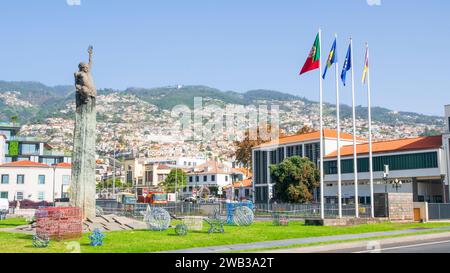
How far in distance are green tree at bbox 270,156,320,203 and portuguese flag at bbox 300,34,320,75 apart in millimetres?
40973

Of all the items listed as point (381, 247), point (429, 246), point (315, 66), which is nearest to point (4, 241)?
point (381, 247)

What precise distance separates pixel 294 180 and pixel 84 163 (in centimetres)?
4959

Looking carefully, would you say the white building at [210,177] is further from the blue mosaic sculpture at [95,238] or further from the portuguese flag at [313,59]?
the blue mosaic sculpture at [95,238]

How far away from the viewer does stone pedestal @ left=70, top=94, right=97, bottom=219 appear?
28.9 meters

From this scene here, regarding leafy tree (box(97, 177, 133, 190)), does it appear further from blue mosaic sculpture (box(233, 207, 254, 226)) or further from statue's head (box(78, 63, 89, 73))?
statue's head (box(78, 63, 89, 73))

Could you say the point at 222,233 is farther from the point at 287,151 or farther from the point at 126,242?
the point at 287,151

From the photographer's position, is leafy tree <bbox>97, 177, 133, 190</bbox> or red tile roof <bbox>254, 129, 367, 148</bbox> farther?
leafy tree <bbox>97, 177, 133, 190</bbox>

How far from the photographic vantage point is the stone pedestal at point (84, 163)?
2886 cm

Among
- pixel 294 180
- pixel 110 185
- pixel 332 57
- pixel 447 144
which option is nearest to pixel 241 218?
pixel 332 57

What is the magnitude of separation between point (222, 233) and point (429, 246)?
995 centimetres

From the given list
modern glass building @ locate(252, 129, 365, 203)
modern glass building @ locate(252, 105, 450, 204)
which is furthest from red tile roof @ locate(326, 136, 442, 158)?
modern glass building @ locate(252, 129, 365, 203)

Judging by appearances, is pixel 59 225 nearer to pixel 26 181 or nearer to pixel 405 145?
pixel 405 145

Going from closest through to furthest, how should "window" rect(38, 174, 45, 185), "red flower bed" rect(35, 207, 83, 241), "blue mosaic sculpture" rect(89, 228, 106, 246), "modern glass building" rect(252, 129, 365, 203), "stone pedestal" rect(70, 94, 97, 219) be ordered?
"blue mosaic sculpture" rect(89, 228, 106, 246)
"red flower bed" rect(35, 207, 83, 241)
"stone pedestal" rect(70, 94, 97, 219)
"modern glass building" rect(252, 129, 365, 203)
"window" rect(38, 174, 45, 185)

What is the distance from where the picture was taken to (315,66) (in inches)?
1348
